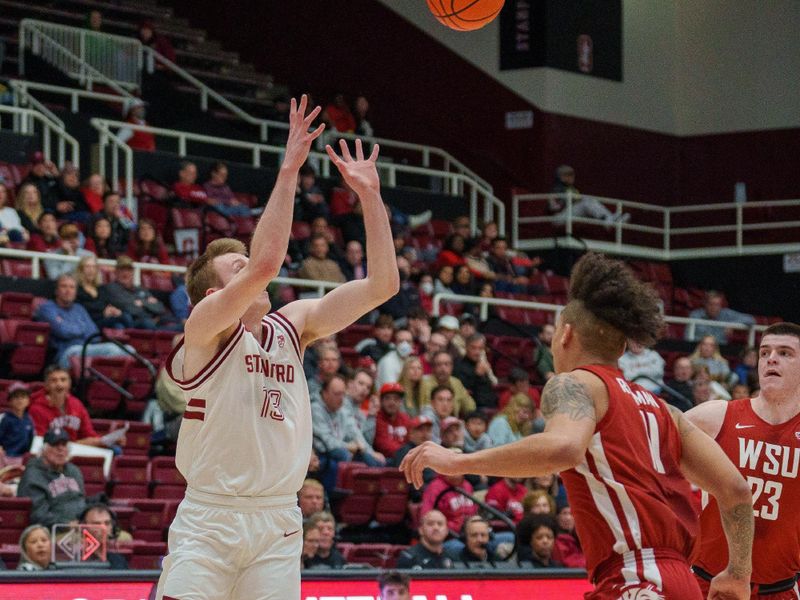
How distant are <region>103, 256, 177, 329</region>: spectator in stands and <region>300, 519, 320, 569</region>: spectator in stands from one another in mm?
4064

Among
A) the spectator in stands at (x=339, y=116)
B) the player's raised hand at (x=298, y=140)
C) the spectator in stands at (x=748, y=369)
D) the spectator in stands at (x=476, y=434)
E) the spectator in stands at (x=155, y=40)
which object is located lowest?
the spectator in stands at (x=476, y=434)

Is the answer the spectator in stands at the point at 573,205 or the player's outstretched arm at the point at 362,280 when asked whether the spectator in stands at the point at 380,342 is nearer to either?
the spectator in stands at the point at 573,205

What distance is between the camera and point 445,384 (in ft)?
48.8

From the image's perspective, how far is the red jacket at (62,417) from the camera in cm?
1229

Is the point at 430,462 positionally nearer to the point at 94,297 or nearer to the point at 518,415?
the point at 94,297

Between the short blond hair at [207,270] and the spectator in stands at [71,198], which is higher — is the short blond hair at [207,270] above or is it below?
below

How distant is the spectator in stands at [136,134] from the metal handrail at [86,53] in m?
0.67

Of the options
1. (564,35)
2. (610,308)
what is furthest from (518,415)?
(564,35)

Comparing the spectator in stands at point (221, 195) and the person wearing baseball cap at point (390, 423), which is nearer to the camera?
the person wearing baseball cap at point (390, 423)

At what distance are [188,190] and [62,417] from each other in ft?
19.5

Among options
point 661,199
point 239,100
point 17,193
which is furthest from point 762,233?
point 17,193

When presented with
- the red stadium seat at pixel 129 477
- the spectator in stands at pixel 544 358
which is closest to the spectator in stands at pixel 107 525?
the red stadium seat at pixel 129 477

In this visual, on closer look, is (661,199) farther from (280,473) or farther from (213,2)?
(280,473)

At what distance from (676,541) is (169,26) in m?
20.8
